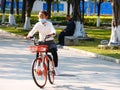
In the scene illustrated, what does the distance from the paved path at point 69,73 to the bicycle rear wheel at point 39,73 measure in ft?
0.48

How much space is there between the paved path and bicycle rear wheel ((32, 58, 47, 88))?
15 centimetres

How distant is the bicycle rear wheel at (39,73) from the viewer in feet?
36.4

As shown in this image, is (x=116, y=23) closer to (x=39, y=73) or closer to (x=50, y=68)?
(x=50, y=68)

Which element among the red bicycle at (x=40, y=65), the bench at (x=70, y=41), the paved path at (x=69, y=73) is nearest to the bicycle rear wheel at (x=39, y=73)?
the red bicycle at (x=40, y=65)

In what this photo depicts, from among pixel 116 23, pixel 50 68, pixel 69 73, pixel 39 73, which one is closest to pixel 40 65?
pixel 39 73

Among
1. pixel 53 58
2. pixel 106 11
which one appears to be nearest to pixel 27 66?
pixel 53 58

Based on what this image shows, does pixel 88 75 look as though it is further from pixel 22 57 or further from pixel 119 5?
pixel 119 5

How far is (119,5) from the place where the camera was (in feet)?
76.4

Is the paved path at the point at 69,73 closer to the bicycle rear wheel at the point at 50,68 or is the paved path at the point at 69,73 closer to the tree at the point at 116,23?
the bicycle rear wheel at the point at 50,68

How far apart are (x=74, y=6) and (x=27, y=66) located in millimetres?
14130

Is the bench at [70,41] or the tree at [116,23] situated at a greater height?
the tree at [116,23]

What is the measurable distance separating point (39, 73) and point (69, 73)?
304cm

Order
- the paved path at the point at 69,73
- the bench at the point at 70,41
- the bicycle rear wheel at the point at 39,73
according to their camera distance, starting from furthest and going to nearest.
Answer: the bench at the point at 70,41
the paved path at the point at 69,73
the bicycle rear wheel at the point at 39,73

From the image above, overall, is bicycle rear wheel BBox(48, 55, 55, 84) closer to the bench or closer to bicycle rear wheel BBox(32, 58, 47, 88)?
bicycle rear wheel BBox(32, 58, 47, 88)
